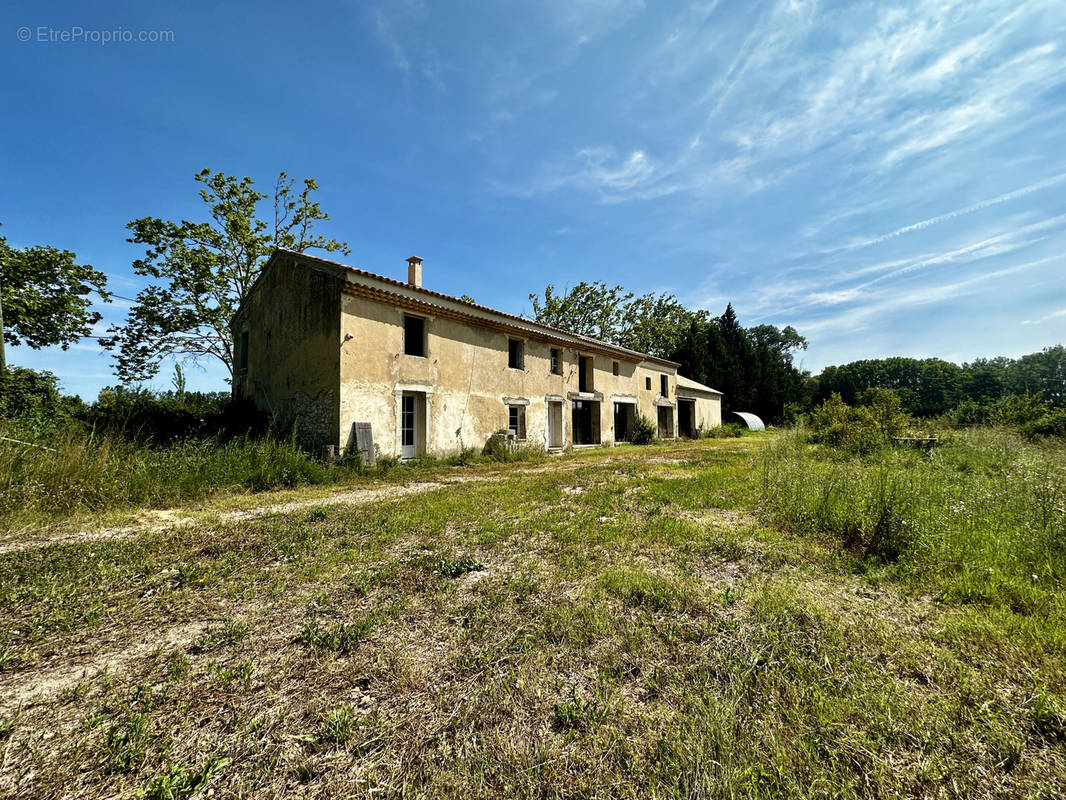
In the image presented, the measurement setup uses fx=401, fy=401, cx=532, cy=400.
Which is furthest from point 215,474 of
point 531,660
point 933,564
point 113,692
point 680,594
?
point 933,564

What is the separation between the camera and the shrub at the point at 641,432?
20531mm

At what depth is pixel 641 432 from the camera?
811 inches

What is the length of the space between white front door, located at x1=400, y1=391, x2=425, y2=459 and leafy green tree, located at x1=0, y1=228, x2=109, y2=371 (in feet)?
52.2

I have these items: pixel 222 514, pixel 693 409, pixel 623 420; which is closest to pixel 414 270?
pixel 222 514

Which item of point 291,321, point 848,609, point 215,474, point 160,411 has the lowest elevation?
point 848,609

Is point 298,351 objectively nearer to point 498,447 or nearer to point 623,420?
point 498,447

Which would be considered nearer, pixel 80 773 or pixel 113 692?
pixel 80 773

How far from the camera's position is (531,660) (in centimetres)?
243

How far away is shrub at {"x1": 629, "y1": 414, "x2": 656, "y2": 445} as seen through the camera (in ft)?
67.4

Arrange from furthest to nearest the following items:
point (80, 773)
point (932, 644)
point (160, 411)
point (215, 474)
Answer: point (160, 411) → point (215, 474) → point (932, 644) → point (80, 773)

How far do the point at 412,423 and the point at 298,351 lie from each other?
13.0ft

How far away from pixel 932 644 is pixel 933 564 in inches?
64.6

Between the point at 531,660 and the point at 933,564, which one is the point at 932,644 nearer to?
the point at 933,564

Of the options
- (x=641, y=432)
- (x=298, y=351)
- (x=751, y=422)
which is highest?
(x=298, y=351)
